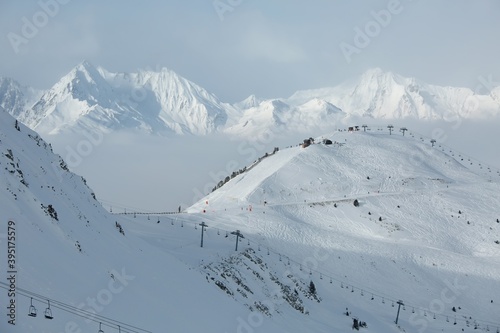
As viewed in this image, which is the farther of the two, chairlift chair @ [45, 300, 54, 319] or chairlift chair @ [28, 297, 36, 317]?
chairlift chair @ [45, 300, 54, 319]

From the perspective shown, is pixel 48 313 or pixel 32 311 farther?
pixel 48 313

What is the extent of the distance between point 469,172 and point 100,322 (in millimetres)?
134308

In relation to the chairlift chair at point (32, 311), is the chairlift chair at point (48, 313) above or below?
below

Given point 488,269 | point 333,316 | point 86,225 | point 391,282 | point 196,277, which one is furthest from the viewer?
point 488,269

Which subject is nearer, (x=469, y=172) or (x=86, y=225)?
(x=86, y=225)

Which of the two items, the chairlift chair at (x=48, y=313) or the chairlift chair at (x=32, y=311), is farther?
the chairlift chair at (x=48, y=313)

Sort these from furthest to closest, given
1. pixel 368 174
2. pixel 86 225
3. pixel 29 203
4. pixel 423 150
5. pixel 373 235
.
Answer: pixel 423 150 → pixel 368 174 → pixel 373 235 → pixel 86 225 → pixel 29 203

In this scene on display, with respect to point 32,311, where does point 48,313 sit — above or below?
below

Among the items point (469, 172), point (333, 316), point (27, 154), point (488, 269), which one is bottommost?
point (333, 316)

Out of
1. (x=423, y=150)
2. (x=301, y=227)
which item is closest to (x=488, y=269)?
Result: (x=301, y=227)

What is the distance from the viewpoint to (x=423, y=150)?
15362 cm

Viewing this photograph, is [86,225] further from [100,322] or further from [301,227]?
[301,227]

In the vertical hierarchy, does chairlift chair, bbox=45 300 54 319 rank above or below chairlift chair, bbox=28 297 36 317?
below

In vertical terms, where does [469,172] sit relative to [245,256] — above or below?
above
